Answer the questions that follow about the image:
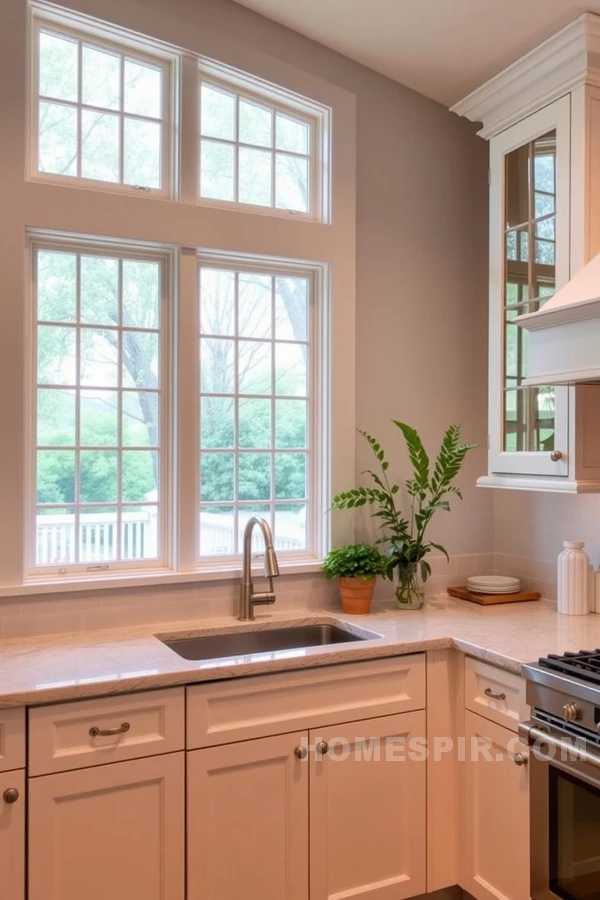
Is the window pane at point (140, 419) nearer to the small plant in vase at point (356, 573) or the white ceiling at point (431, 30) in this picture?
the small plant in vase at point (356, 573)

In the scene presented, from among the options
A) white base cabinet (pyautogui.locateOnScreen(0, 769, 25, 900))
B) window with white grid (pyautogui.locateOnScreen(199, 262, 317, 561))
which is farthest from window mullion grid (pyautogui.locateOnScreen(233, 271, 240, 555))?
white base cabinet (pyautogui.locateOnScreen(0, 769, 25, 900))

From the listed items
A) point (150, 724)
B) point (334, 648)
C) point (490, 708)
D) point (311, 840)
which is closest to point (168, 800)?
point (150, 724)

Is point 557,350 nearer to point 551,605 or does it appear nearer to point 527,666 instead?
point 527,666

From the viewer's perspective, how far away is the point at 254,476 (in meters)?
2.97

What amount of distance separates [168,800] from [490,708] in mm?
984

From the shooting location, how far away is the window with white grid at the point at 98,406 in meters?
2.63

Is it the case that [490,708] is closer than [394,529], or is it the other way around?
[490,708]

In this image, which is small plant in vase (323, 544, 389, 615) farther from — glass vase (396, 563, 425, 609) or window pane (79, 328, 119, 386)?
window pane (79, 328, 119, 386)

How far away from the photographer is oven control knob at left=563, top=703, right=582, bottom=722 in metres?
2.00

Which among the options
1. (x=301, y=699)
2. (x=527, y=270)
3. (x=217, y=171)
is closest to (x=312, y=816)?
(x=301, y=699)

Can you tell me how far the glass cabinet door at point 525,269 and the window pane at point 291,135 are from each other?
28.3 inches

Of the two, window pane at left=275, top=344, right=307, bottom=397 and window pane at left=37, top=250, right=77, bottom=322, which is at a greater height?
window pane at left=37, top=250, right=77, bottom=322

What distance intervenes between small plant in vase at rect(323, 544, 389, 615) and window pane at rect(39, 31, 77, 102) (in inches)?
72.7

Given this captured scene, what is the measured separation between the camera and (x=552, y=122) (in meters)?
2.66
